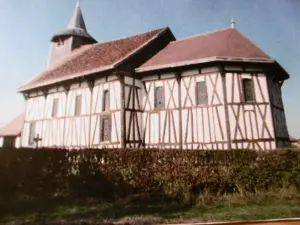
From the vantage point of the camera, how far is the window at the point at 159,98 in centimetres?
1186

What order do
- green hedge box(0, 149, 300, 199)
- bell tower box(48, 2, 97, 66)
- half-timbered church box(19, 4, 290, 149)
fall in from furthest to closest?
bell tower box(48, 2, 97, 66), half-timbered church box(19, 4, 290, 149), green hedge box(0, 149, 300, 199)

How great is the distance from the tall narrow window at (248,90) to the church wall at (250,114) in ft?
0.31

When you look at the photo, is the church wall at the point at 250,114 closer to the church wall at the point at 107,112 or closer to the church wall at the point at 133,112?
the church wall at the point at 133,112

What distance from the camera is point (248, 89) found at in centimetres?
1083

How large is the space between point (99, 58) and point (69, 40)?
702cm

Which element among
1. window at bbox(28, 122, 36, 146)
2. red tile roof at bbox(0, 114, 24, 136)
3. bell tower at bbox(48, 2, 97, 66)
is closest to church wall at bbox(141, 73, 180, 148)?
window at bbox(28, 122, 36, 146)

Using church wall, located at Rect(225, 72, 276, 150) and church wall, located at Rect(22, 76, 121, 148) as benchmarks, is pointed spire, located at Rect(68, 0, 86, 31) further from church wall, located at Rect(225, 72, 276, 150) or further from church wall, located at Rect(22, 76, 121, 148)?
church wall, located at Rect(225, 72, 276, 150)

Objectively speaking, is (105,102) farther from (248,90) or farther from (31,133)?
(248,90)

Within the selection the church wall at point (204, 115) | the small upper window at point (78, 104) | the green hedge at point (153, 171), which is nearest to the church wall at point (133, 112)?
the church wall at point (204, 115)

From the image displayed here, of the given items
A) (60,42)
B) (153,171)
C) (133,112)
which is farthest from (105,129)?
(60,42)

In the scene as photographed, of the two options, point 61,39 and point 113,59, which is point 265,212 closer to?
point 113,59

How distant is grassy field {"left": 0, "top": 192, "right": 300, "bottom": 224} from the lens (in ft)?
15.3

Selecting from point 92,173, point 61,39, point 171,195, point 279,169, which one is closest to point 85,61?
point 61,39

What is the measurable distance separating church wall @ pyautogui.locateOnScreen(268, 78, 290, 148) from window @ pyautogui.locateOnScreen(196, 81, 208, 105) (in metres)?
2.75
